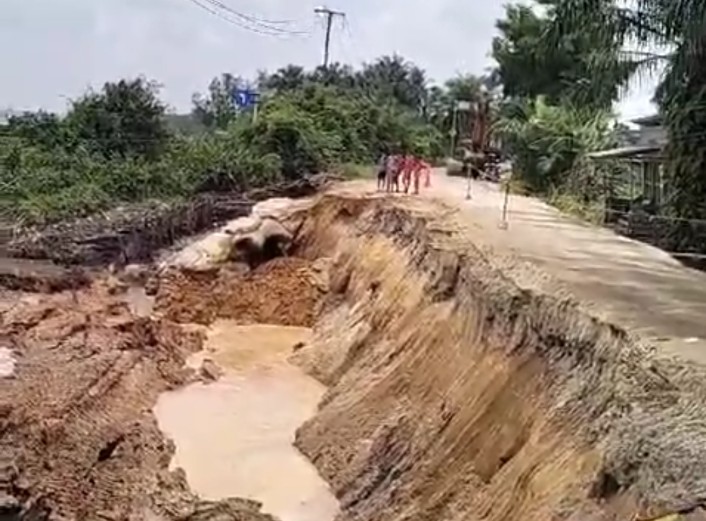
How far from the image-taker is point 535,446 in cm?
824

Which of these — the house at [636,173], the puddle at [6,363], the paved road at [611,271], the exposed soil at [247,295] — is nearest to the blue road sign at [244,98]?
the house at [636,173]

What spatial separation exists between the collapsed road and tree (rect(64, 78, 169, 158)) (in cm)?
1545

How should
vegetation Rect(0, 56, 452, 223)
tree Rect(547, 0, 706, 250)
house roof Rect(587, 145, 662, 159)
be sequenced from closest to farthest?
tree Rect(547, 0, 706, 250), house roof Rect(587, 145, 662, 159), vegetation Rect(0, 56, 452, 223)

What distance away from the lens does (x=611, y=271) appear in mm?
13172

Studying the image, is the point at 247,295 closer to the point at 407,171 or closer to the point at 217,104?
the point at 407,171

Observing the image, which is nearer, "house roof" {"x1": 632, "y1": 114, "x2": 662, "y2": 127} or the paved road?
the paved road

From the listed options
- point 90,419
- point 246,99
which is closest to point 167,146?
point 246,99

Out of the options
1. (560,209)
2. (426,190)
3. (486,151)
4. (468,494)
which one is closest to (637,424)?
(468,494)

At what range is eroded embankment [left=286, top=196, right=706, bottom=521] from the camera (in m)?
6.52

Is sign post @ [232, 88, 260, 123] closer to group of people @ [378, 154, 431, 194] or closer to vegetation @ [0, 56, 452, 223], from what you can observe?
vegetation @ [0, 56, 452, 223]

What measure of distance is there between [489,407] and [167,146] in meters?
28.6

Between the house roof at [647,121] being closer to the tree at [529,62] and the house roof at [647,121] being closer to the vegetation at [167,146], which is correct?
the tree at [529,62]

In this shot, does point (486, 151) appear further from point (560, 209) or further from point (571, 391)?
point (571, 391)

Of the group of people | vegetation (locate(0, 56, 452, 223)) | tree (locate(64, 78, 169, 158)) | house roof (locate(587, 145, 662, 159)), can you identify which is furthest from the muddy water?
tree (locate(64, 78, 169, 158))
